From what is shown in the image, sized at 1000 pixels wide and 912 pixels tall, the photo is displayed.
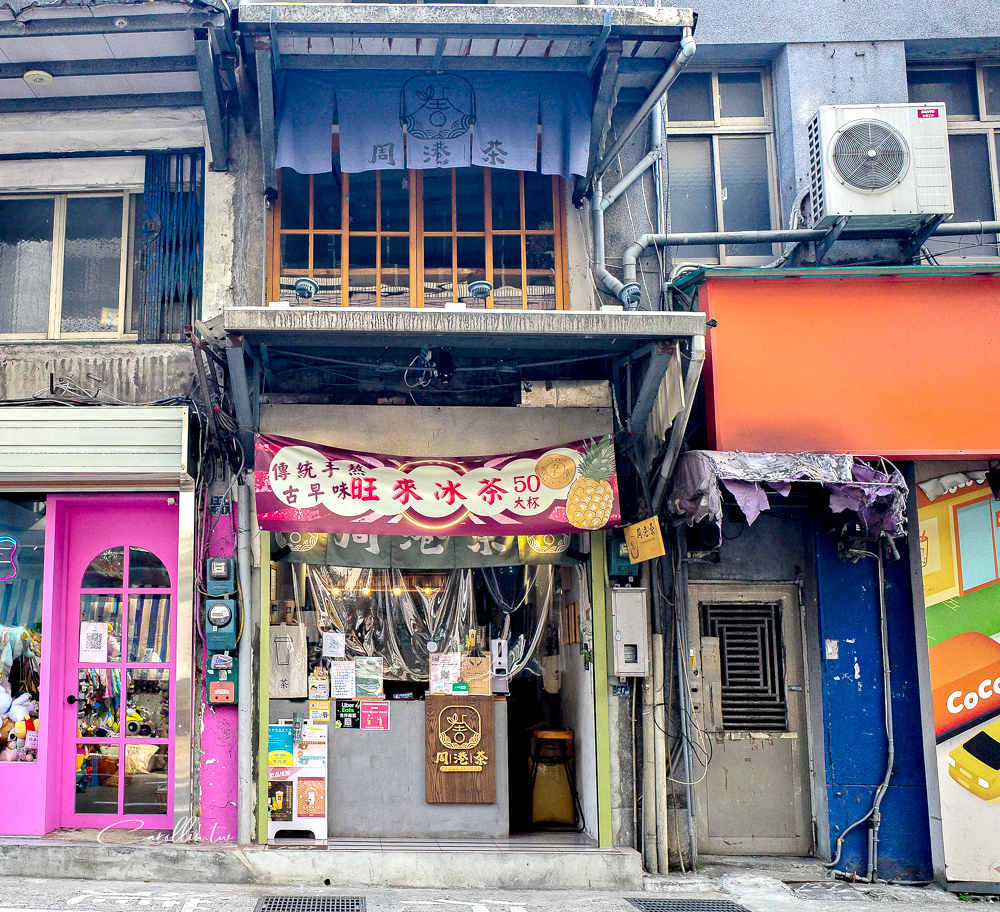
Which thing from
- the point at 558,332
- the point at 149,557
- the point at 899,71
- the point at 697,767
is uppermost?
the point at 899,71

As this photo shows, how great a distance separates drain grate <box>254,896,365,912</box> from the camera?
663cm

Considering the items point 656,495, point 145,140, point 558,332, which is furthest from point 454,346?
point 145,140

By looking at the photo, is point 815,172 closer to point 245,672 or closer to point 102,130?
point 102,130

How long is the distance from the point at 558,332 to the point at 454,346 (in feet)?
3.09

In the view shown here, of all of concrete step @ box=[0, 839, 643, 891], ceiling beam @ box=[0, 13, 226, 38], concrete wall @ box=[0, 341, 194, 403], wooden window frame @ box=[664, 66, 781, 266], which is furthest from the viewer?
A: wooden window frame @ box=[664, 66, 781, 266]

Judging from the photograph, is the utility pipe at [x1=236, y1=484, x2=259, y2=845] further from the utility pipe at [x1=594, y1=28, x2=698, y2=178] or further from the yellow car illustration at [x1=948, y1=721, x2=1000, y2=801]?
the yellow car illustration at [x1=948, y1=721, x2=1000, y2=801]

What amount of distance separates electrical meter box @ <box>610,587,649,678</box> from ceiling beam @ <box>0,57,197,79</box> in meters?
6.08

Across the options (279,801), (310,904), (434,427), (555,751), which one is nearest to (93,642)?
(279,801)

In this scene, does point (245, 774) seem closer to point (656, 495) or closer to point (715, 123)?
point (656, 495)

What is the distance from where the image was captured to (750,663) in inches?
332

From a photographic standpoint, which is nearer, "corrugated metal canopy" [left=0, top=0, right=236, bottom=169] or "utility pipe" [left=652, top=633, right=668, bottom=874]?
"corrugated metal canopy" [left=0, top=0, right=236, bottom=169]

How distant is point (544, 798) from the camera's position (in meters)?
8.54

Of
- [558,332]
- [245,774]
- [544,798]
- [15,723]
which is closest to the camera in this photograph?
[558,332]

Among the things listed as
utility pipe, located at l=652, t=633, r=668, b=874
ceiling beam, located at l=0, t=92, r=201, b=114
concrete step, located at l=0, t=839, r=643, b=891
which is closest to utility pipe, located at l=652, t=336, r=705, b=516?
utility pipe, located at l=652, t=633, r=668, b=874
